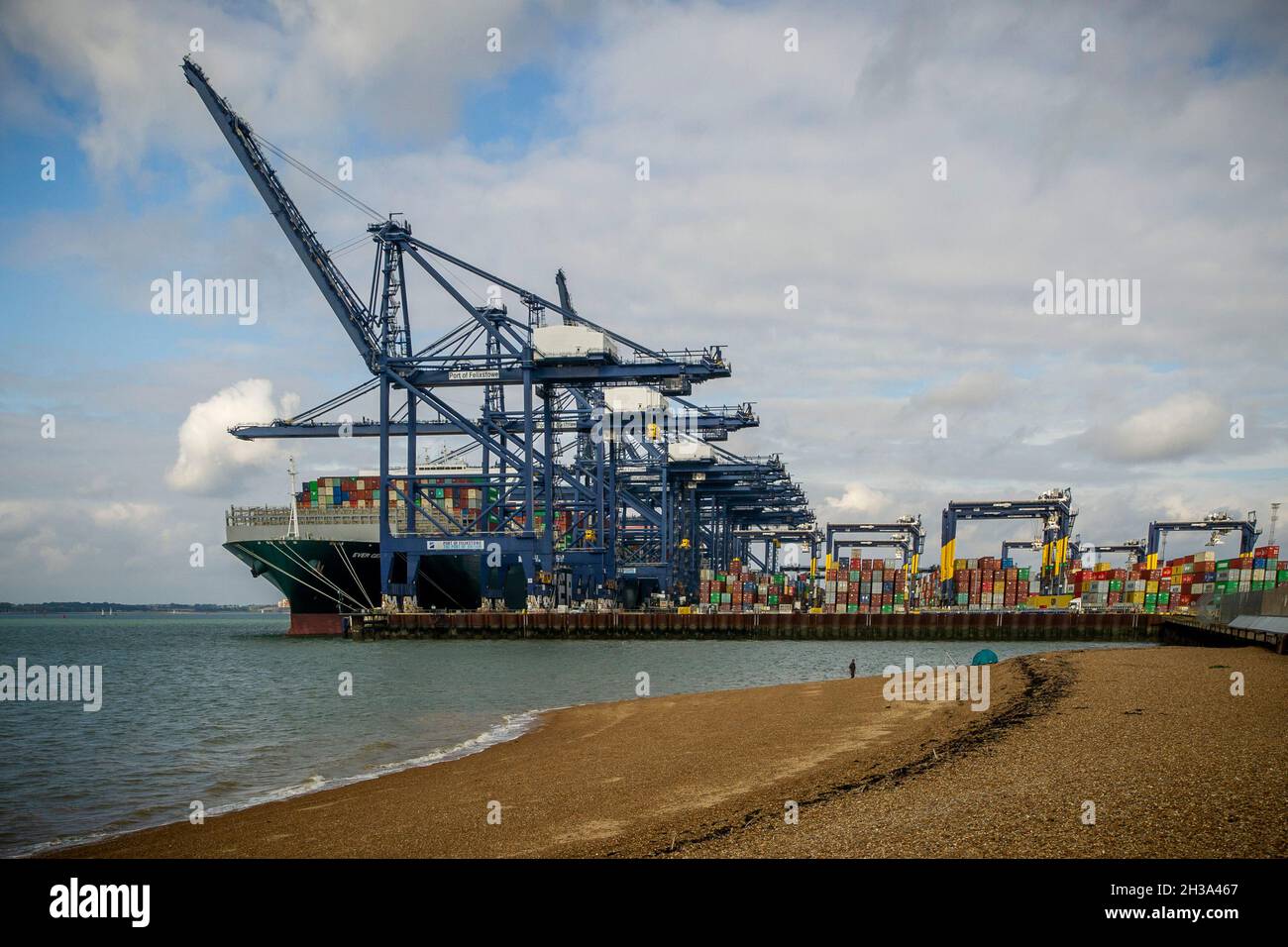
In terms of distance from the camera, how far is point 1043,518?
89.6m

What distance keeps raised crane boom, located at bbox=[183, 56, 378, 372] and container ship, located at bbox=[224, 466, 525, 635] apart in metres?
11.7

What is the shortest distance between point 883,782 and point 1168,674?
41.3 ft

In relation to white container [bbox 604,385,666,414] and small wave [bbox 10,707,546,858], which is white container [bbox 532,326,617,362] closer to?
white container [bbox 604,385,666,414]

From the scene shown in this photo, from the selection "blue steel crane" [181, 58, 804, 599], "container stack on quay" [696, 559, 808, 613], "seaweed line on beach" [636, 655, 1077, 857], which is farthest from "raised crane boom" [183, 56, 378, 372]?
"seaweed line on beach" [636, 655, 1077, 857]

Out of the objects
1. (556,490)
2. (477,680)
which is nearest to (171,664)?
(477,680)

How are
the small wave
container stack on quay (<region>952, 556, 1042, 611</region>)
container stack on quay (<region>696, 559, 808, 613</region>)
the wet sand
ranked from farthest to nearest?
container stack on quay (<region>952, 556, 1042, 611</region>), container stack on quay (<region>696, 559, 808, 613</region>), the small wave, the wet sand

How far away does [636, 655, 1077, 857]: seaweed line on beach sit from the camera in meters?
10.0

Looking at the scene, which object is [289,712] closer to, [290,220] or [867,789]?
[867,789]

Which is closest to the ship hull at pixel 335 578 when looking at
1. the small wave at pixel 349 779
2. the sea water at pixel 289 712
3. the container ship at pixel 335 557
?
the container ship at pixel 335 557

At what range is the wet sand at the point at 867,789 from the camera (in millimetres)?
8719
